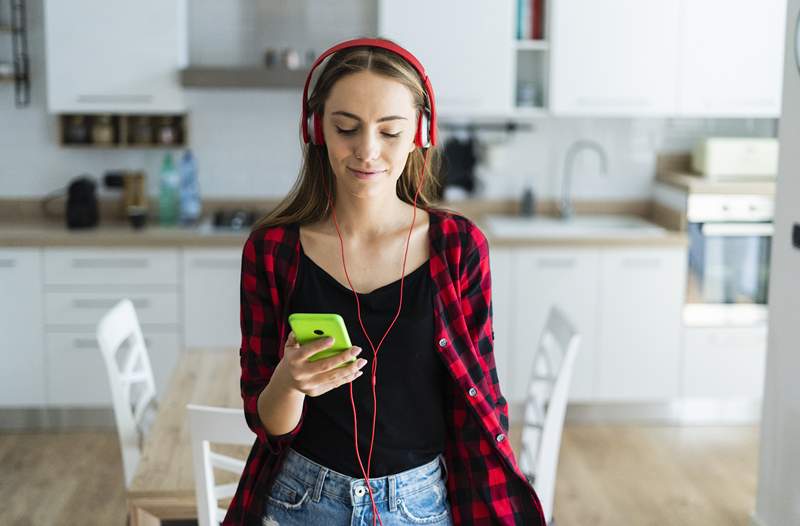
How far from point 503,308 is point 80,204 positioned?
183 cm

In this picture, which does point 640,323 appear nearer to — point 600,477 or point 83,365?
point 600,477

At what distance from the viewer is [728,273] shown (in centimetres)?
435

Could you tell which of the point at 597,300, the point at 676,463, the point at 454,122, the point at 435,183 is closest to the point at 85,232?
the point at 454,122

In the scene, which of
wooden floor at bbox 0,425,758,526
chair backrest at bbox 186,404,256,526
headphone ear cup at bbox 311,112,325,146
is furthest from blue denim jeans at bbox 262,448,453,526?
wooden floor at bbox 0,425,758,526

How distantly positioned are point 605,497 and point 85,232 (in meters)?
2.33

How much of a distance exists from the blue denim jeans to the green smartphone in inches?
9.1

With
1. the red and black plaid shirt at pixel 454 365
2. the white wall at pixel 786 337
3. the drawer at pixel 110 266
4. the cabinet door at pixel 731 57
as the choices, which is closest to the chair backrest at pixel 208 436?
the red and black plaid shirt at pixel 454 365

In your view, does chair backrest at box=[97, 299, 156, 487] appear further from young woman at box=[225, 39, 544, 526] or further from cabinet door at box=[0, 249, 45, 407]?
cabinet door at box=[0, 249, 45, 407]

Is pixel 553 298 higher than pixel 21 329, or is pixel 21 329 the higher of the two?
pixel 553 298

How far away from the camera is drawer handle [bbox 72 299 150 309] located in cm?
422

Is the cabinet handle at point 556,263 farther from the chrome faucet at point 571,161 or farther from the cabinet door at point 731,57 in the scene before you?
the cabinet door at point 731,57

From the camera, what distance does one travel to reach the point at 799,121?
114 inches

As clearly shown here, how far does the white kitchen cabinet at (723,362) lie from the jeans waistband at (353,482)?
A: 3.14 m

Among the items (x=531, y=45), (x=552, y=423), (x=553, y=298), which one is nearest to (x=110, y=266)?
(x=553, y=298)
